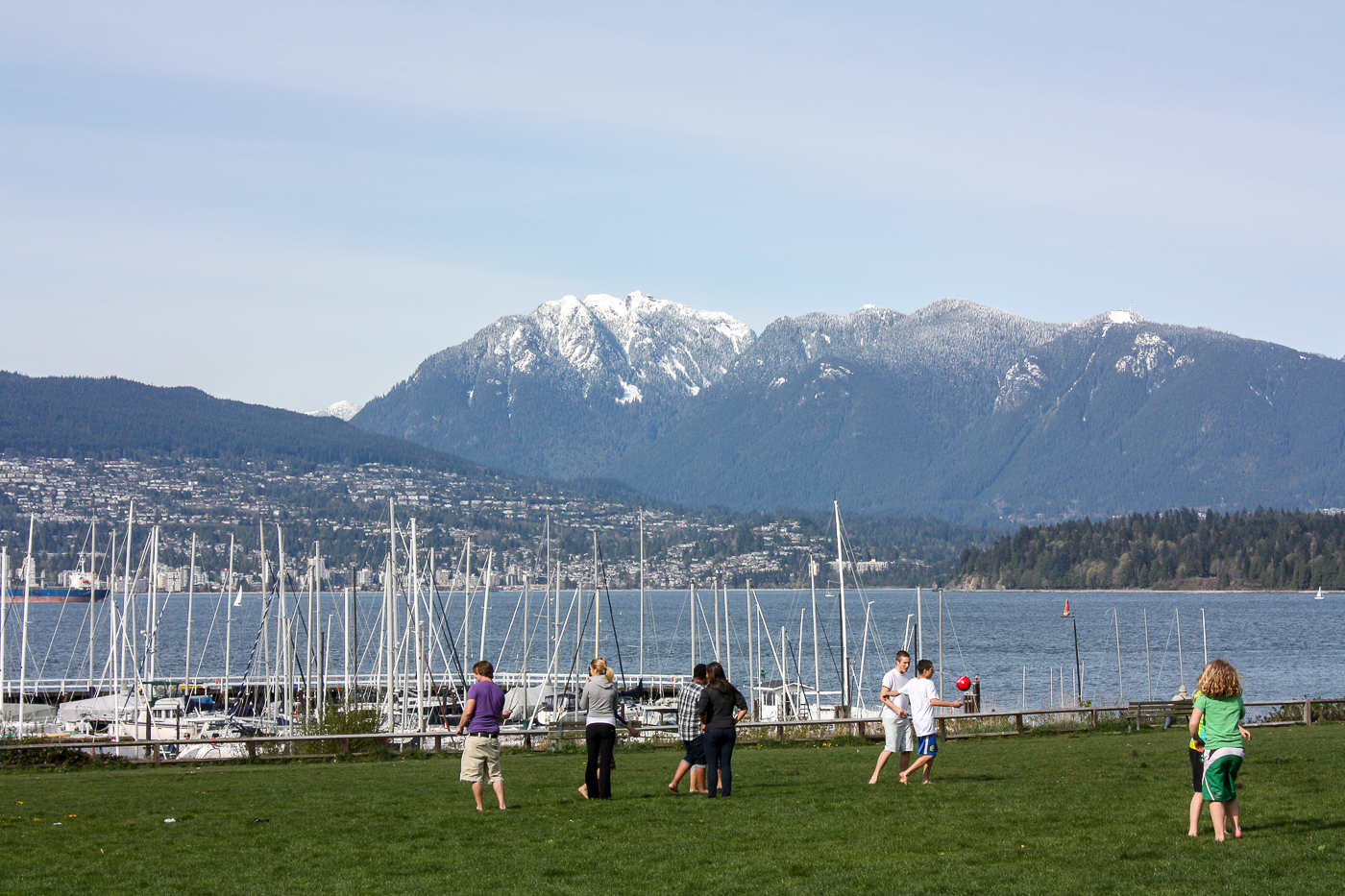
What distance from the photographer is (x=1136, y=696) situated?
76.0m

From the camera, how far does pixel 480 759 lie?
1714cm

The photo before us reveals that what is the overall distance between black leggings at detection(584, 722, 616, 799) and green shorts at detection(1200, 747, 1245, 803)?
7.40m

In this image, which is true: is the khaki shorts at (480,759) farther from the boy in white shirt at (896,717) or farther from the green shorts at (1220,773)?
the green shorts at (1220,773)

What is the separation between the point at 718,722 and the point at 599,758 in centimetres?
169

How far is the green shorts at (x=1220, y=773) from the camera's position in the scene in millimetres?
13070

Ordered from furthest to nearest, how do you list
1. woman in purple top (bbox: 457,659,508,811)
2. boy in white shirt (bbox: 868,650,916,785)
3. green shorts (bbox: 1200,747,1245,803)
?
boy in white shirt (bbox: 868,650,916,785) < woman in purple top (bbox: 457,659,508,811) < green shorts (bbox: 1200,747,1245,803)

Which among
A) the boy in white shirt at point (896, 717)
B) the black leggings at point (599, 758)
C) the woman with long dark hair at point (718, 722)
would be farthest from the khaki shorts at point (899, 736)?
the black leggings at point (599, 758)

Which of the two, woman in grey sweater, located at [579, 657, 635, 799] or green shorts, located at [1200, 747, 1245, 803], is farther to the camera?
woman in grey sweater, located at [579, 657, 635, 799]

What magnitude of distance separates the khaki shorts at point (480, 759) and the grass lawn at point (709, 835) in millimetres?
491

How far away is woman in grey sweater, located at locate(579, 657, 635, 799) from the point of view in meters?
17.9

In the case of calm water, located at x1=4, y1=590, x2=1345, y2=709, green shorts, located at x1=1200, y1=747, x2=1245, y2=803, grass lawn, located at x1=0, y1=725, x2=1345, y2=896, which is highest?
green shorts, located at x1=1200, y1=747, x2=1245, y2=803

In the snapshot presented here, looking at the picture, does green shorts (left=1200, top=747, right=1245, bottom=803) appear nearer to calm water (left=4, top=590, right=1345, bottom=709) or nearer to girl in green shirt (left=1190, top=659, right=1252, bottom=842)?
girl in green shirt (left=1190, top=659, right=1252, bottom=842)

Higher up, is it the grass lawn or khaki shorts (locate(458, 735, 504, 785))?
khaki shorts (locate(458, 735, 504, 785))

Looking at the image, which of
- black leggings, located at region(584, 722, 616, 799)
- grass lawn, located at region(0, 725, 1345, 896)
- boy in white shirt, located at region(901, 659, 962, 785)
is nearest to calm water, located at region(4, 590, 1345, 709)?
grass lawn, located at region(0, 725, 1345, 896)
